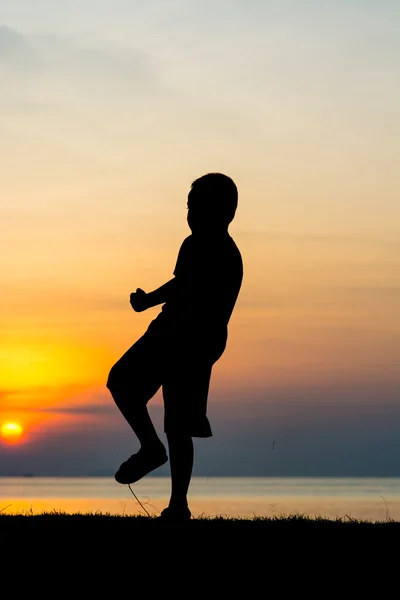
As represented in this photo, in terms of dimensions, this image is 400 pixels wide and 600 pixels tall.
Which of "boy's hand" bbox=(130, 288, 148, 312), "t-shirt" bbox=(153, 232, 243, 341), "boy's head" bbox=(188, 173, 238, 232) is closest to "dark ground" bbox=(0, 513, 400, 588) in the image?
"t-shirt" bbox=(153, 232, 243, 341)

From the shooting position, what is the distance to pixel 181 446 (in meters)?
9.25

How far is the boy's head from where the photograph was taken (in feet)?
30.3

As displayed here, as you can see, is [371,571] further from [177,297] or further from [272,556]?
[177,297]

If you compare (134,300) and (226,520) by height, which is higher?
(134,300)

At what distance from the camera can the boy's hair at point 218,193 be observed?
9.24 meters

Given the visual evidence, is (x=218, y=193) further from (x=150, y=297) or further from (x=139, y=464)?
(x=139, y=464)

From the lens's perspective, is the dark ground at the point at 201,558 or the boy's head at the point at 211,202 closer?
the dark ground at the point at 201,558

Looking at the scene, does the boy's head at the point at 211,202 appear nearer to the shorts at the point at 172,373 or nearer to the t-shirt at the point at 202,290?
the t-shirt at the point at 202,290

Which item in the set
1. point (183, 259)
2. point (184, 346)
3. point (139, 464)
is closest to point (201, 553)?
point (139, 464)

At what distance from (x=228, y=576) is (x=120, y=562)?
0.85 meters

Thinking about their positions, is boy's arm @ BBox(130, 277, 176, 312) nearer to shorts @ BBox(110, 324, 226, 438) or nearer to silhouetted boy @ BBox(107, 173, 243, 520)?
silhouetted boy @ BBox(107, 173, 243, 520)

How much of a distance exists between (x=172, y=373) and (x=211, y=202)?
63.4 inches

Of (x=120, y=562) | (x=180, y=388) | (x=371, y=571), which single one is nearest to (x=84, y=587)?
(x=120, y=562)

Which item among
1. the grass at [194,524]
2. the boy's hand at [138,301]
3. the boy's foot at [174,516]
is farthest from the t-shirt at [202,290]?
the grass at [194,524]
